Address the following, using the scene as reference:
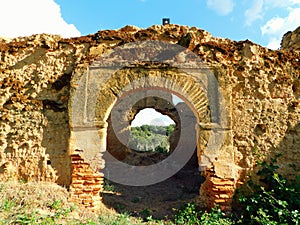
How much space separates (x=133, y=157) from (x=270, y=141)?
684 centimetres

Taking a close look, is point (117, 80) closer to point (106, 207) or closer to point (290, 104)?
point (106, 207)

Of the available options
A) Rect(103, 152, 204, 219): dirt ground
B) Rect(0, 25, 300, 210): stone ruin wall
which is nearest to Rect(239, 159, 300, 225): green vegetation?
Rect(0, 25, 300, 210): stone ruin wall

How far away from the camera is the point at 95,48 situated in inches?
175

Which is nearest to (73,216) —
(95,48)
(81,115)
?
(81,115)

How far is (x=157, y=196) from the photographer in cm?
591

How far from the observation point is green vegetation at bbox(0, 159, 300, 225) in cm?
331

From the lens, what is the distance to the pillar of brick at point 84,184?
4043mm

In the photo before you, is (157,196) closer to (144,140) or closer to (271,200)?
(271,200)

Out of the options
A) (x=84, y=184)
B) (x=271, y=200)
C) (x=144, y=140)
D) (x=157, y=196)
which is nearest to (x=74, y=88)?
(x=84, y=184)

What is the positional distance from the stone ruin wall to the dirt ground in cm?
79

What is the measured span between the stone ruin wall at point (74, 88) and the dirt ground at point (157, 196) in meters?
0.79

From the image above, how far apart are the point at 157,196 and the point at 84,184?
2.41 m

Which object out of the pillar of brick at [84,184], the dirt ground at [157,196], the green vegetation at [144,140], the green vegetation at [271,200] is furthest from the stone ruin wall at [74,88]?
the green vegetation at [144,140]

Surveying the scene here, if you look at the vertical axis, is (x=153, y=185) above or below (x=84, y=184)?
below
